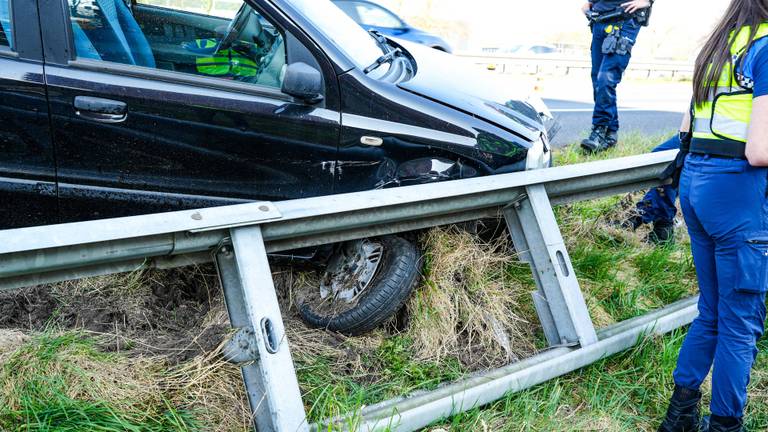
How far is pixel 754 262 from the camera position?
265 cm

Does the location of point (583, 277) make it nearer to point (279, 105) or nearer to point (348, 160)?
point (348, 160)

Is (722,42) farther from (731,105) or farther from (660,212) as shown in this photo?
(660,212)

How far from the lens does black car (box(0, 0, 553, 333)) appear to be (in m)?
3.15

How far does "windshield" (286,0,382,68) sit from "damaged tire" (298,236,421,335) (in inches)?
38.6

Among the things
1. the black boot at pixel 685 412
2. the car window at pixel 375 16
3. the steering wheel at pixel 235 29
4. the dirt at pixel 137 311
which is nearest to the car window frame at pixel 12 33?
the steering wheel at pixel 235 29

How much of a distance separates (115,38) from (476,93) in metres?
1.91

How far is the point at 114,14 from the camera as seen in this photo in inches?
131

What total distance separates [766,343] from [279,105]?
2954 millimetres

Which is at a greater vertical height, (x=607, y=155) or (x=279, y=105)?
(x=279, y=105)

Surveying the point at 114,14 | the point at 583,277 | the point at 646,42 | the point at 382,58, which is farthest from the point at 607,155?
the point at 646,42

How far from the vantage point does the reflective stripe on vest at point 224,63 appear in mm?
3426

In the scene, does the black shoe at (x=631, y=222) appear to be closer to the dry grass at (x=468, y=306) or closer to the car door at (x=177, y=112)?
the dry grass at (x=468, y=306)

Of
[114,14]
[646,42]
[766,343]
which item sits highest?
[646,42]

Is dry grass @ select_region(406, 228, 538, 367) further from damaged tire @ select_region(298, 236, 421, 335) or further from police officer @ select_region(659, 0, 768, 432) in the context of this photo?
police officer @ select_region(659, 0, 768, 432)
